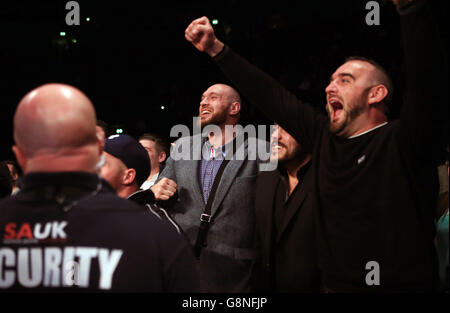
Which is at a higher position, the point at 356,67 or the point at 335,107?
the point at 356,67

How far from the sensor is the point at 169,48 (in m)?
7.30

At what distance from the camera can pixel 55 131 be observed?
1.15 metres

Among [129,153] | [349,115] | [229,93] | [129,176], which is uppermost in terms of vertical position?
[229,93]

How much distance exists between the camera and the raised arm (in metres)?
2.28

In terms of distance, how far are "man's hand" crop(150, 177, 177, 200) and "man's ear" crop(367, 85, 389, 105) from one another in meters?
1.27

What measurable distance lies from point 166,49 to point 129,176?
5277 millimetres

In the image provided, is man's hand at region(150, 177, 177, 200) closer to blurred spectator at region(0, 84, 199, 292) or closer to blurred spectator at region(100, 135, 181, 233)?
blurred spectator at region(100, 135, 181, 233)

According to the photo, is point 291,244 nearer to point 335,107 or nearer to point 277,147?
point 277,147

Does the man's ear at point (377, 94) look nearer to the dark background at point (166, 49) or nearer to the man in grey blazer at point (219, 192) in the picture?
the man in grey blazer at point (219, 192)

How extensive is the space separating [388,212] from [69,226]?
1.25 m

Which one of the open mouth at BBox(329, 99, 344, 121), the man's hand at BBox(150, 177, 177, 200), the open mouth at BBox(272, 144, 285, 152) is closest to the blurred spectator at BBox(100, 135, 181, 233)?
the man's hand at BBox(150, 177, 177, 200)

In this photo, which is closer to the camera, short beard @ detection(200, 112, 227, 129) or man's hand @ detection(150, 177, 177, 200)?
man's hand @ detection(150, 177, 177, 200)

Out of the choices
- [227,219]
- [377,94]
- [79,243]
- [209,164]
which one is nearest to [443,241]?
[377,94]
